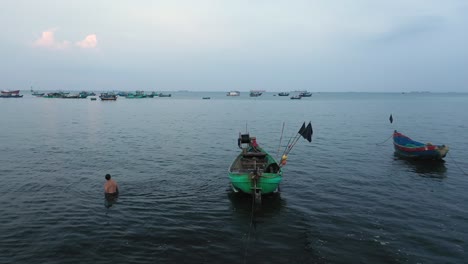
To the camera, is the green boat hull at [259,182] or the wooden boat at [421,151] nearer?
the green boat hull at [259,182]

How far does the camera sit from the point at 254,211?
18.4 meters

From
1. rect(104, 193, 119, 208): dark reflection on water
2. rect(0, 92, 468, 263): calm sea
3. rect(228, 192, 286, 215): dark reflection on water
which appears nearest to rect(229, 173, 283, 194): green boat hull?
rect(228, 192, 286, 215): dark reflection on water

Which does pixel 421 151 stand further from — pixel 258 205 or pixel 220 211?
pixel 220 211

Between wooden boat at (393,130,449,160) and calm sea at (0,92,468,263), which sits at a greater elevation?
wooden boat at (393,130,449,160)

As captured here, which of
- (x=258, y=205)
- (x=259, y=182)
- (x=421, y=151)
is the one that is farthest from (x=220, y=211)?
(x=421, y=151)

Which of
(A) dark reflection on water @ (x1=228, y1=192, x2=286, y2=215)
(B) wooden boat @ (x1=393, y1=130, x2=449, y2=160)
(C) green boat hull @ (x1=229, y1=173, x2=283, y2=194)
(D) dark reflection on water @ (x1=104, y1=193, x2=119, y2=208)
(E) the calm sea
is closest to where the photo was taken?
(E) the calm sea

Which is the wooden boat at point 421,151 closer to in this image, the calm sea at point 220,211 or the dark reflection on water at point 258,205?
the calm sea at point 220,211

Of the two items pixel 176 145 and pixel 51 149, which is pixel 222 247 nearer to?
pixel 176 145

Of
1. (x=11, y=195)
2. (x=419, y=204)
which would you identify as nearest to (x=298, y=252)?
(x=419, y=204)

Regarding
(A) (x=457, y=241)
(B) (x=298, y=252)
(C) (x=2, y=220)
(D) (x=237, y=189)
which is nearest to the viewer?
(B) (x=298, y=252)

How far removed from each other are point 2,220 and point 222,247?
1154 centimetres

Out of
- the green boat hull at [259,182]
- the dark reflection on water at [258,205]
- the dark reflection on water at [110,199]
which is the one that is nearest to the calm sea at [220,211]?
the dark reflection on water at [258,205]

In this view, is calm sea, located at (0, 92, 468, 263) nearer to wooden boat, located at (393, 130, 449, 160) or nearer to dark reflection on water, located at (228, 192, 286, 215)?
dark reflection on water, located at (228, 192, 286, 215)

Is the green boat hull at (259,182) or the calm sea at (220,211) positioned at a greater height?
the green boat hull at (259,182)
